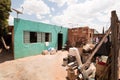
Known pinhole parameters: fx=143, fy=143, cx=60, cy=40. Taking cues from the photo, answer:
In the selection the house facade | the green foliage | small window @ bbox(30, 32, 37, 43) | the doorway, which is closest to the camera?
the green foliage

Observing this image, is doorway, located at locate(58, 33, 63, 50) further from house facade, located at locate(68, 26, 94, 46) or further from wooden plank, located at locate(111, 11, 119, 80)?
wooden plank, located at locate(111, 11, 119, 80)

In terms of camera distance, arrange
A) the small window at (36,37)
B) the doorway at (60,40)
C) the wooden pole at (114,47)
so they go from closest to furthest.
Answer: the wooden pole at (114,47)
the small window at (36,37)
the doorway at (60,40)

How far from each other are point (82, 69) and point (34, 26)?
8.72 m

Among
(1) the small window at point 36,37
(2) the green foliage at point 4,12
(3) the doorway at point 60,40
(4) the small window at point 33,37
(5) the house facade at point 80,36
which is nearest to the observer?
(2) the green foliage at point 4,12

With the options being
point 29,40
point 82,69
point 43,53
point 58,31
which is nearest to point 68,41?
point 58,31

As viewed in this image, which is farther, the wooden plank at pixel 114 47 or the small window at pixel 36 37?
the small window at pixel 36 37

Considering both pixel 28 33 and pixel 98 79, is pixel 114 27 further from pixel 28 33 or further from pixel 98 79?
pixel 28 33

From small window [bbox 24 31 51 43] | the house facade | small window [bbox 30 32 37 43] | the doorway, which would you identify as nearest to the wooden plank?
small window [bbox 24 31 51 43]

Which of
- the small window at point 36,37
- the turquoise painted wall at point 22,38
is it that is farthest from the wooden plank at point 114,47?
the small window at point 36,37

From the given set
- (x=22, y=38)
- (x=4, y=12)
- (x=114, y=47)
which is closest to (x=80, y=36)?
(x=22, y=38)

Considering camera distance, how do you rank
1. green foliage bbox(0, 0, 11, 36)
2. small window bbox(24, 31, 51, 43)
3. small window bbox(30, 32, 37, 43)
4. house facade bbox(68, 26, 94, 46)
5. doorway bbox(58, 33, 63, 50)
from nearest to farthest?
green foliage bbox(0, 0, 11, 36), small window bbox(24, 31, 51, 43), small window bbox(30, 32, 37, 43), house facade bbox(68, 26, 94, 46), doorway bbox(58, 33, 63, 50)

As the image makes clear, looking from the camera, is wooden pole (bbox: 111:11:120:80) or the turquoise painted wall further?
the turquoise painted wall

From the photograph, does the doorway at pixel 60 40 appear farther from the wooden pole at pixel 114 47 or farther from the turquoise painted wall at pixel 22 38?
the wooden pole at pixel 114 47

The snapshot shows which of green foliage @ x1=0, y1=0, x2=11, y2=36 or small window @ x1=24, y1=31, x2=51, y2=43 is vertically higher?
green foliage @ x1=0, y1=0, x2=11, y2=36
